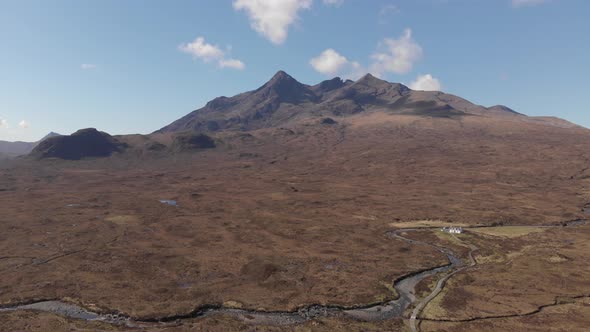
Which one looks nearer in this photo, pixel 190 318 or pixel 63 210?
pixel 190 318

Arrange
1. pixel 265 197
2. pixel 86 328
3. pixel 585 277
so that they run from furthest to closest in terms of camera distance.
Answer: pixel 265 197, pixel 585 277, pixel 86 328

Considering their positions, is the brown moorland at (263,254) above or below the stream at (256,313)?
above

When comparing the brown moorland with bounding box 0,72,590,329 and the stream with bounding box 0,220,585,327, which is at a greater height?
the brown moorland with bounding box 0,72,590,329

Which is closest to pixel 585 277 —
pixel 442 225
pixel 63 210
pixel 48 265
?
pixel 442 225

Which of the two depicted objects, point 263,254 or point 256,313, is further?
point 263,254

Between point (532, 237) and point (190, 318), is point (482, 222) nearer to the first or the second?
point (532, 237)

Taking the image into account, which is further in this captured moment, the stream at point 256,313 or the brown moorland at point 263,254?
the brown moorland at point 263,254

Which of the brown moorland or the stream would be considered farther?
the brown moorland

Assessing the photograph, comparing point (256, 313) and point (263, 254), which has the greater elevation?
point (263, 254)

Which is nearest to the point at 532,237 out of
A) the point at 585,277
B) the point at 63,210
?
the point at 585,277

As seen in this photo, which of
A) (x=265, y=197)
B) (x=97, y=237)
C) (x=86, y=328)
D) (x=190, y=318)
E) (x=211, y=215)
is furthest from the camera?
(x=265, y=197)
